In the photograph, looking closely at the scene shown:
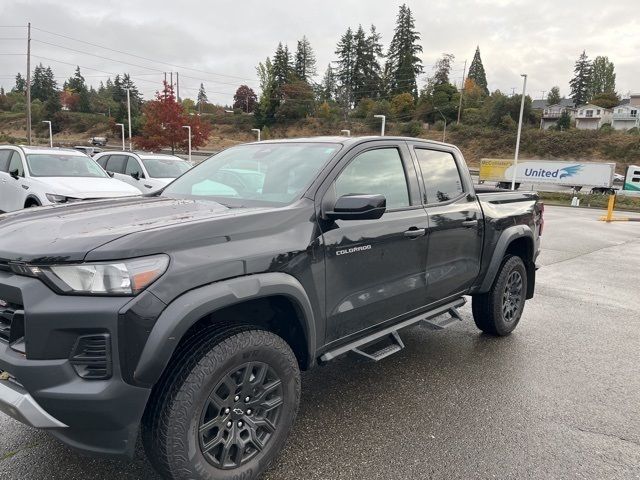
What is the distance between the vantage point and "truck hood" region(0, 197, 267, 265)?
204cm

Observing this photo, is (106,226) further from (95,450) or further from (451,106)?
(451,106)

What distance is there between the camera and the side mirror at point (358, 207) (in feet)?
8.66

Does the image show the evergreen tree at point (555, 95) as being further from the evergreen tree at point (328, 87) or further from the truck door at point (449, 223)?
the truck door at point (449, 223)

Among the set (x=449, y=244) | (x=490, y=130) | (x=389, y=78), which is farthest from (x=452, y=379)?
(x=389, y=78)

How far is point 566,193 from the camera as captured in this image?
95.3ft

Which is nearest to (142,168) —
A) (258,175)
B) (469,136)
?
(258,175)

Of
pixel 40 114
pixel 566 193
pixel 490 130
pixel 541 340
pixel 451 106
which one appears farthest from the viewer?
pixel 40 114

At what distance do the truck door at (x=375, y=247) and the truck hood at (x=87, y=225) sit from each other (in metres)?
0.59

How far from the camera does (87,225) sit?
234cm

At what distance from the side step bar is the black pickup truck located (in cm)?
3

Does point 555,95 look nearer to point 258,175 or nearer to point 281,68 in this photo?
point 281,68

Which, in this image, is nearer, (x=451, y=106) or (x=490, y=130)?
(x=490, y=130)

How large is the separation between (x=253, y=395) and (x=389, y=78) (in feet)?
297

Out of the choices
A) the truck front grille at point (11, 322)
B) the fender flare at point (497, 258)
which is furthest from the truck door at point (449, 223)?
the truck front grille at point (11, 322)
